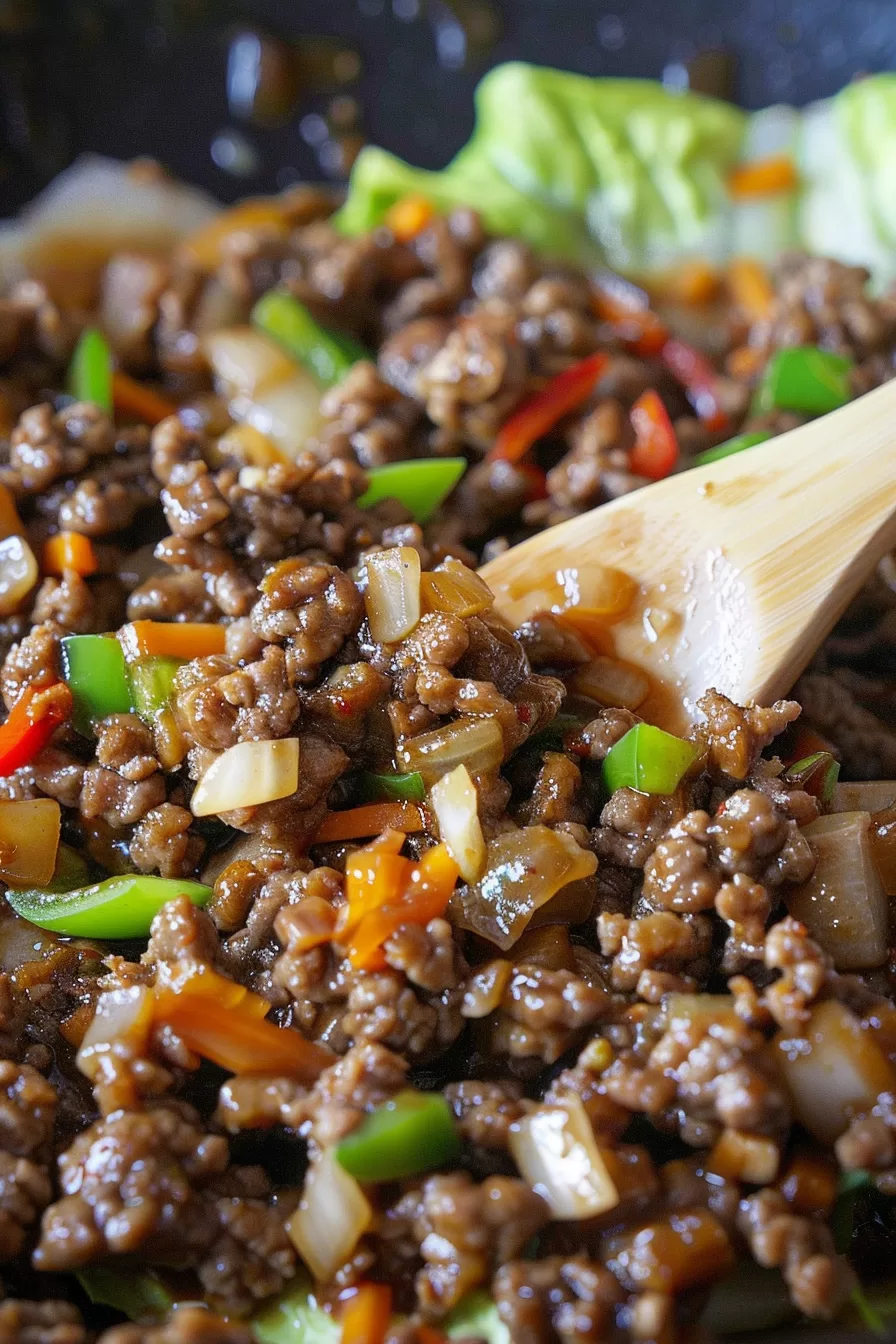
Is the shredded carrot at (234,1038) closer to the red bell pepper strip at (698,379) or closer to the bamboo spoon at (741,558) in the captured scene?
the bamboo spoon at (741,558)

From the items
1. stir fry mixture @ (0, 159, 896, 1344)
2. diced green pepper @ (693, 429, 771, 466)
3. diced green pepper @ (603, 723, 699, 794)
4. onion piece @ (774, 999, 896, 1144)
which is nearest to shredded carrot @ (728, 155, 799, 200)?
stir fry mixture @ (0, 159, 896, 1344)

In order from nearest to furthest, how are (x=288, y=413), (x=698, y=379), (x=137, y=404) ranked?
(x=288, y=413), (x=137, y=404), (x=698, y=379)

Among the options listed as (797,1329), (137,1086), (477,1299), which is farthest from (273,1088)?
(797,1329)

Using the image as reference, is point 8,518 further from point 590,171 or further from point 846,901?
point 590,171

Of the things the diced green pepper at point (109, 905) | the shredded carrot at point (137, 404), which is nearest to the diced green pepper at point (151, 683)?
the diced green pepper at point (109, 905)

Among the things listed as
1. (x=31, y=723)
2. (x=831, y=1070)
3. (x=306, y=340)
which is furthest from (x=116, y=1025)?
(x=306, y=340)

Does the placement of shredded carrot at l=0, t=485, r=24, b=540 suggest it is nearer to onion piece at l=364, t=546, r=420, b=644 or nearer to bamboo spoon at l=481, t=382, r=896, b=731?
onion piece at l=364, t=546, r=420, b=644
